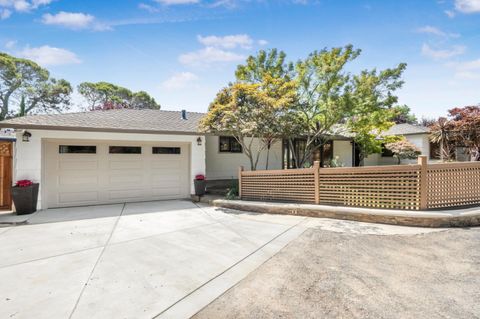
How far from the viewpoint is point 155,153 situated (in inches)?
377

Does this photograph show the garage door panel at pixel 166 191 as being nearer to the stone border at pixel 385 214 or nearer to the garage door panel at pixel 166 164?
the garage door panel at pixel 166 164

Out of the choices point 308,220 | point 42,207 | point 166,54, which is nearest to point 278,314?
point 308,220

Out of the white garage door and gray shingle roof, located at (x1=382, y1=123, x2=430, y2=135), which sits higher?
gray shingle roof, located at (x1=382, y1=123, x2=430, y2=135)

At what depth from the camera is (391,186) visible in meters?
6.47

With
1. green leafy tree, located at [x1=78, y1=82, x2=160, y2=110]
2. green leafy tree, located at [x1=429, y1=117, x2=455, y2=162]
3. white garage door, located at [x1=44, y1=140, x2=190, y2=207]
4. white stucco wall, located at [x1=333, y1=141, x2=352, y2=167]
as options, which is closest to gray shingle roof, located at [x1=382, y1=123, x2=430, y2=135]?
green leafy tree, located at [x1=429, y1=117, x2=455, y2=162]

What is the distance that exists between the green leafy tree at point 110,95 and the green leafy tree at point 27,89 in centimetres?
277

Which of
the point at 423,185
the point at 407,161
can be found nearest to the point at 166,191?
the point at 423,185

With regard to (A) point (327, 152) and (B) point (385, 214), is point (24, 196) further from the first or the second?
(A) point (327, 152)

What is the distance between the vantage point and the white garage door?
8.24 m

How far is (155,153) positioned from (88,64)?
24.6 ft

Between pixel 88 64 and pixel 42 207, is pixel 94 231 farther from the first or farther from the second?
pixel 88 64

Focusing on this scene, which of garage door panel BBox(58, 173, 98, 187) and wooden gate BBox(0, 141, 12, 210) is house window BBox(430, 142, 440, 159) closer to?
garage door panel BBox(58, 173, 98, 187)

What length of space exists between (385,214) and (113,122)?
958 centimetres

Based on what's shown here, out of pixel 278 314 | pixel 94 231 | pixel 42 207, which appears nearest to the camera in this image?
pixel 278 314
